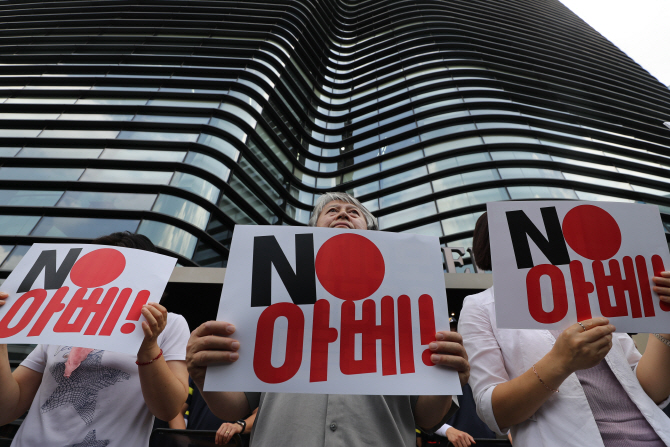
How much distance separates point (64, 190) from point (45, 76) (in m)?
9.21

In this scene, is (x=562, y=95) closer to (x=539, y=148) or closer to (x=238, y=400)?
(x=539, y=148)

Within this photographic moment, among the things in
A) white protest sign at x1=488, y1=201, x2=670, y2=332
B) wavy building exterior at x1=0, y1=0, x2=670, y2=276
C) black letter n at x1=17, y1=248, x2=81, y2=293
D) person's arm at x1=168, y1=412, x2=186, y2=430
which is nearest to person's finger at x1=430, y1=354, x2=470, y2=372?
white protest sign at x1=488, y1=201, x2=670, y2=332

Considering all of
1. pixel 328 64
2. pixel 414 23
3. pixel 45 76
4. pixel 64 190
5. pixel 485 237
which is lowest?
pixel 485 237

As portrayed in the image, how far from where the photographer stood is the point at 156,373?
1436mm

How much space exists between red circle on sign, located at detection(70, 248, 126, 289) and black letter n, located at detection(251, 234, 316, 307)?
28.9 inches

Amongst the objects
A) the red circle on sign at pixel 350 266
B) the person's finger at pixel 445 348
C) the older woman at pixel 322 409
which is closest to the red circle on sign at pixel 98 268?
the older woman at pixel 322 409

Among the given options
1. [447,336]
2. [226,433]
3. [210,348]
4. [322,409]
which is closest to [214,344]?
[210,348]

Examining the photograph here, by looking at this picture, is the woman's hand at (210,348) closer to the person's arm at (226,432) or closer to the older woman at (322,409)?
the older woman at (322,409)

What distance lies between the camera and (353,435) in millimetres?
1214

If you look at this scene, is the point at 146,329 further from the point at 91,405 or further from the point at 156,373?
the point at 91,405

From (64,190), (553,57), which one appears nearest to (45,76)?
(64,190)

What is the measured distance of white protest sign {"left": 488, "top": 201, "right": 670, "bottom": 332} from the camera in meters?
1.27

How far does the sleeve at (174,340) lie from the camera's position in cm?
164

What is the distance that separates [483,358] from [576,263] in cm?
53
